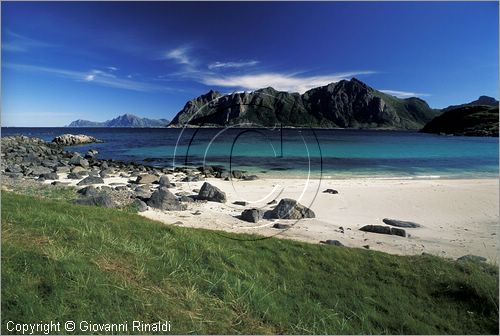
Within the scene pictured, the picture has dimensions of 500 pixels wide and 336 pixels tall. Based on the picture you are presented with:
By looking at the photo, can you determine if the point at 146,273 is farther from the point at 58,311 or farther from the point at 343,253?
the point at 343,253

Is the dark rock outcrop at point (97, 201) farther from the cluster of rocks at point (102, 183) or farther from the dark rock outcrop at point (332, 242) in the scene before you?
the dark rock outcrop at point (332, 242)

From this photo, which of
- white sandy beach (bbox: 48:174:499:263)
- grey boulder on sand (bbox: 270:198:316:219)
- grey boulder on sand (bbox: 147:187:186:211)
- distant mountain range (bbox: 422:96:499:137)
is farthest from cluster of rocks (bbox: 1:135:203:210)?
distant mountain range (bbox: 422:96:499:137)

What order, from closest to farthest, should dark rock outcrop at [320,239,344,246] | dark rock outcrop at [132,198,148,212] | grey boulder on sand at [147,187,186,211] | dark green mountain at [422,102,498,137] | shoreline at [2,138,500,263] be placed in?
dark rock outcrop at [320,239,344,246] < shoreline at [2,138,500,263] < dark rock outcrop at [132,198,148,212] < grey boulder on sand at [147,187,186,211] < dark green mountain at [422,102,498,137]

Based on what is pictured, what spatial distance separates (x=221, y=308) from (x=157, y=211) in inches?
496

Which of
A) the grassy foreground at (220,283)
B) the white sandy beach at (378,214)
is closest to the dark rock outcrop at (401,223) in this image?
the white sandy beach at (378,214)

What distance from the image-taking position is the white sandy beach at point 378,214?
1470cm

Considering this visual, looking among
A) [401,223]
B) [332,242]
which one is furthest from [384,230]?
[332,242]

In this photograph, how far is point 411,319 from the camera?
24.9 ft

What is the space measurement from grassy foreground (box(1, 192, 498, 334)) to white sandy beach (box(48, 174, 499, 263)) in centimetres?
415

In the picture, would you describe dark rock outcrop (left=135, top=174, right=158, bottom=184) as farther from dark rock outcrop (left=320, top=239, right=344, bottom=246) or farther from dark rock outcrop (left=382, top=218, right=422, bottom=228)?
dark rock outcrop (left=320, top=239, right=344, bottom=246)

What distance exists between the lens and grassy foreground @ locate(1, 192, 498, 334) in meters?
6.23

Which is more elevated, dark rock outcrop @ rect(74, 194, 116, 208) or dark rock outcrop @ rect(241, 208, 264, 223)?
dark rock outcrop @ rect(74, 194, 116, 208)

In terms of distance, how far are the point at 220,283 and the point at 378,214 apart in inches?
580

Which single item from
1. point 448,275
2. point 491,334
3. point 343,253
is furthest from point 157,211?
point 491,334
